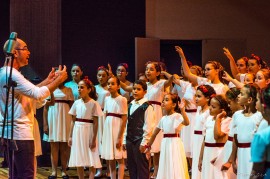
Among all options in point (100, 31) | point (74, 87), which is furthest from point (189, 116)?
point (100, 31)

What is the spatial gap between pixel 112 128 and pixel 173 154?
1202 mm

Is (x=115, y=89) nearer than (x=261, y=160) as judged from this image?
No

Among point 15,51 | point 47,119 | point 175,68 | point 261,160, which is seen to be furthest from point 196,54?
point 261,160

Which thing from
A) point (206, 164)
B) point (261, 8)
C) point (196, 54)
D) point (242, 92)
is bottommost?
point (206, 164)

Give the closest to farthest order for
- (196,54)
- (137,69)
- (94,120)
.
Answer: (94,120)
(137,69)
(196,54)

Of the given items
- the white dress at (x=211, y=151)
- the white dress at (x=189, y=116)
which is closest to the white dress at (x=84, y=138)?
the white dress at (x=189, y=116)

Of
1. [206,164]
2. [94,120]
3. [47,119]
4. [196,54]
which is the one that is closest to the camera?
[206,164]

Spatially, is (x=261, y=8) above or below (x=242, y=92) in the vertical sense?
above

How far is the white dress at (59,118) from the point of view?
866cm

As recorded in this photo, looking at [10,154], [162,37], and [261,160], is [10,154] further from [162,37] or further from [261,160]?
[162,37]

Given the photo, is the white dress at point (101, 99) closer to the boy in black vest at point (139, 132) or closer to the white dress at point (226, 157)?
the boy in black vest at point (139, 132)

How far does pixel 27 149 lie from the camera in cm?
497

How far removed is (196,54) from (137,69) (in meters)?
1.25

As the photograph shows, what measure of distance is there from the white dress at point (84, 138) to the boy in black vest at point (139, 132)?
567 millimetres
